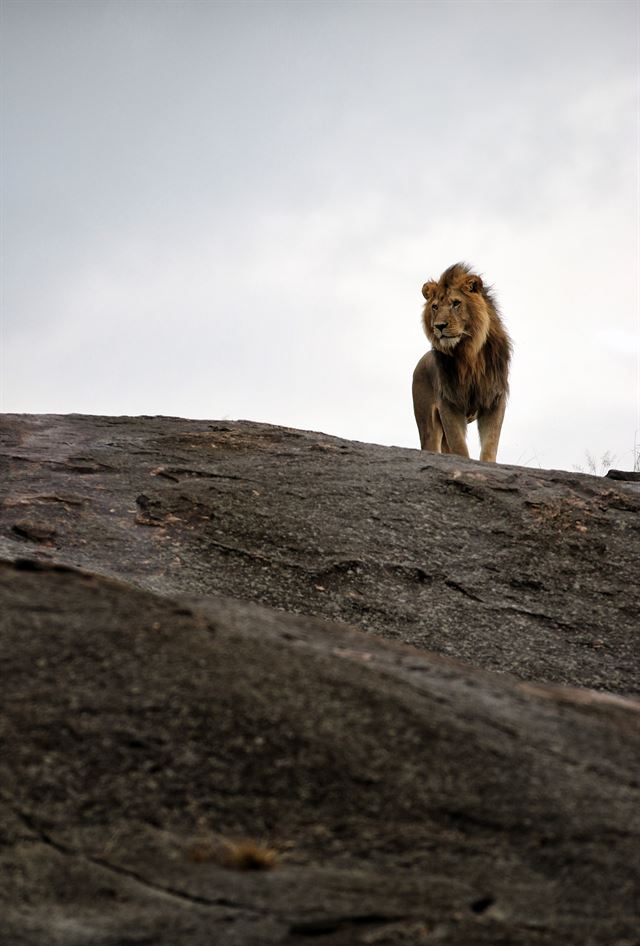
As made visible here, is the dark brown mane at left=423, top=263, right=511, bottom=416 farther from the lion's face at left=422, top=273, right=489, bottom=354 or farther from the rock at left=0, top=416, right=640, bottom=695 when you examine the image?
the rock at left=0, top=416, right=640, bottom=695

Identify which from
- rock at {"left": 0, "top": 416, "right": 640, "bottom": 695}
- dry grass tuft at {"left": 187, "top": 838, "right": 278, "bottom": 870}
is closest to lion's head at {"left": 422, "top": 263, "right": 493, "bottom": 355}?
rock at {"left": 0, "top": 416, "right": 640, "bottom": 695}

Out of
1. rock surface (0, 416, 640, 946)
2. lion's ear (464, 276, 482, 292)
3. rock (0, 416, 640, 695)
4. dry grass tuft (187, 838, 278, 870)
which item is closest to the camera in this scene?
rock surface (0, 416, 640, 946)

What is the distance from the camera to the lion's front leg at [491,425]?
12016mm

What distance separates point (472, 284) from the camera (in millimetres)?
12422

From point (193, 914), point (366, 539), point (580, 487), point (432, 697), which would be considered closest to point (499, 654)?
point (366, 539)

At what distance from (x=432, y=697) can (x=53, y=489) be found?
5310 mm

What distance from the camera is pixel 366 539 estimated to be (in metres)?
8.47

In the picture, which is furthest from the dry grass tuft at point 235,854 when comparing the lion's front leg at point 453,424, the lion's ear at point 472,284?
the lion's ear at point 472,284

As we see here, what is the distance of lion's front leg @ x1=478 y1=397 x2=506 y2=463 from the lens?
12016 mm

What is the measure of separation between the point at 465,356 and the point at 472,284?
32.6 inches

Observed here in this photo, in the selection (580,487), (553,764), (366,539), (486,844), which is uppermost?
(580,487)

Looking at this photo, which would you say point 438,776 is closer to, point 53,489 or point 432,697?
point 432,697

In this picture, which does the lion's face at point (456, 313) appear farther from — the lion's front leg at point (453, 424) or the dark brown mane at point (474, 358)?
the lion's front leg at point (453, 424)

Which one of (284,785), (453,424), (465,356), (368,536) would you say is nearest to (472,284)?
(465,356)
